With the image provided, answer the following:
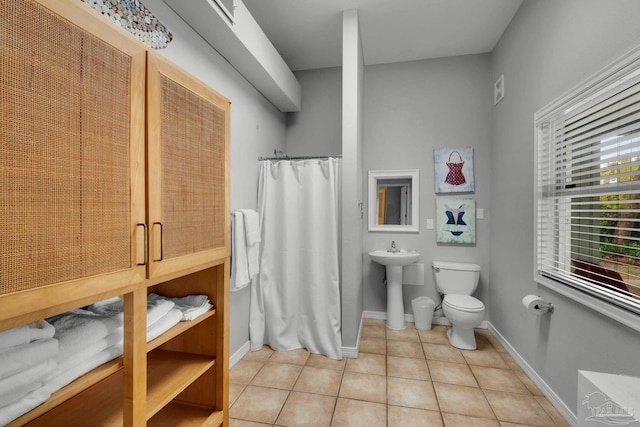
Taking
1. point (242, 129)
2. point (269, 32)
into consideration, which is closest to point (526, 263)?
point (242, 129)

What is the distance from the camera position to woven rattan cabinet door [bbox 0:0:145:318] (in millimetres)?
599

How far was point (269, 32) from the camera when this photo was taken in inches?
106

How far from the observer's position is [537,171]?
2018 mm

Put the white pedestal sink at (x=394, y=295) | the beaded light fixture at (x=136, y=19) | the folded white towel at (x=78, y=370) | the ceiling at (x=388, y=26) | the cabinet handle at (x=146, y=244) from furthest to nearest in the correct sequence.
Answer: the white pedestal sink at (x=394, y=295) → the ceiling at (x=388, y=26) → the beaded light fixture at (x=136, y=19) → the cabinet handle at (x=146, y=244) → the folded white towel at (x=78, y=370)

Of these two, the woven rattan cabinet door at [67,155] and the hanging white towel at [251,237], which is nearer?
the woven rattan cabinet door at [67,155]

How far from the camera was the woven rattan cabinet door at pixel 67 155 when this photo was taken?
60 cm

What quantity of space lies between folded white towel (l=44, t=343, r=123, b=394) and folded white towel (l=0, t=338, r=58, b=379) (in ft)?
0.19

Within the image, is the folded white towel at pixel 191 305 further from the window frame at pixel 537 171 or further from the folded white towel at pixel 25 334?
the window frame at pixel 537 171

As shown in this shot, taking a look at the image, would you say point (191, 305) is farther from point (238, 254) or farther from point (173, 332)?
point (238, 254)

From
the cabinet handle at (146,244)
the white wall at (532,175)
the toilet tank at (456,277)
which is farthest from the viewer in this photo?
the toilet tank at (456,277)

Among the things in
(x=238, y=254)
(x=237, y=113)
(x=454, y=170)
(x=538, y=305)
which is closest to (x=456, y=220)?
(x=454, y=170)

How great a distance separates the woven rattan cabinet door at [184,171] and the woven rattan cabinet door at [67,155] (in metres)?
0.05

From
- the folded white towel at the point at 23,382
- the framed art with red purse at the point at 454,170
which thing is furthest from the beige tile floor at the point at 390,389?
the framed art with red purse at the point at 454,170

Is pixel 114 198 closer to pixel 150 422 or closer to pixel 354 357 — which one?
pixel 150 422
